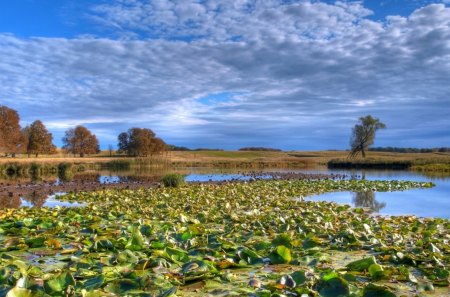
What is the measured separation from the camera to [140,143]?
97.2 metres

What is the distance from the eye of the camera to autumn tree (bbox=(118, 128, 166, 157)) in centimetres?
9775

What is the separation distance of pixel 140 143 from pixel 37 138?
2273cm

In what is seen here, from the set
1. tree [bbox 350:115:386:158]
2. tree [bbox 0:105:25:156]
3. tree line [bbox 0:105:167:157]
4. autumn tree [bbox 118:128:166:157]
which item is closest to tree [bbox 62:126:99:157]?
tree line [bbox 0:105:167:157]

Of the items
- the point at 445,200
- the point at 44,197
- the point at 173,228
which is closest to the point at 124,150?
the point at 44,197

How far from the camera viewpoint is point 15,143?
71188 millimetres

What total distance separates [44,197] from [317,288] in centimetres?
1950

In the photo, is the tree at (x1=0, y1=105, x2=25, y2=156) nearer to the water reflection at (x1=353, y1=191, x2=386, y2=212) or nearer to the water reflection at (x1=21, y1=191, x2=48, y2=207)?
the water reflection at (x1=21, y1=191, x2=48, y2=207)

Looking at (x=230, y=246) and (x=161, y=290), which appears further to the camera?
(x=230, y=246)

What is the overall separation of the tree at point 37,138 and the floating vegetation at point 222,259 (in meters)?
78.0

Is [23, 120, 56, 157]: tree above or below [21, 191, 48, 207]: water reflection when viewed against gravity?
above

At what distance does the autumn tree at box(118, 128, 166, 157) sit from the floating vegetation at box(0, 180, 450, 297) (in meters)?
87.3

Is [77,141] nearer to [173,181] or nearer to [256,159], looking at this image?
[256,159]

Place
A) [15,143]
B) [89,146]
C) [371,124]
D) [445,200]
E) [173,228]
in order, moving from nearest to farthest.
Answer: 1. [173,228]
2. [445,200]
3. [15,143]
4. [371,124]
5. [89,146]

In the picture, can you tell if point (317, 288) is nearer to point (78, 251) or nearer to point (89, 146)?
point (78, 251)
